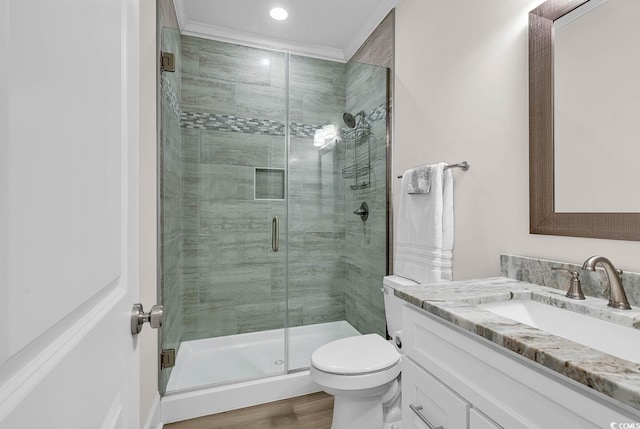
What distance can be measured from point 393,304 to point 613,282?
1020 millimetres

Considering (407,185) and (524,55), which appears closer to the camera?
(524,55)

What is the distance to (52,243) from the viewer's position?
329 mm

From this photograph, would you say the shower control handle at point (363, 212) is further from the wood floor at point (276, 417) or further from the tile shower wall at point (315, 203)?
the wood floor at point (276, 417)

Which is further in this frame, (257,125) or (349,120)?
(349,120)

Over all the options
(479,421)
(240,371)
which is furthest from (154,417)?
(479,421)

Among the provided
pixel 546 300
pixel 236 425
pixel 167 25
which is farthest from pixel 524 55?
pixel 236 425

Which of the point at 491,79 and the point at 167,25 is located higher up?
the point at 167,25

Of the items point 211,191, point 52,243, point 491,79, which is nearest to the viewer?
point 52,243

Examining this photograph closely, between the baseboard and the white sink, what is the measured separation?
1618 mm

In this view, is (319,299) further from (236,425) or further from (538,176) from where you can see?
(538,176)

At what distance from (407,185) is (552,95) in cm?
79

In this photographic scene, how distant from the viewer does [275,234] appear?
2.37 meters

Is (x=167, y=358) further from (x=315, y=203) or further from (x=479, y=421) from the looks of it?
(x=479, y=421)

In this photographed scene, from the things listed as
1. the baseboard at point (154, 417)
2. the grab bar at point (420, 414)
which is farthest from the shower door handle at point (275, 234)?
the grab bar at point (420, 414)
